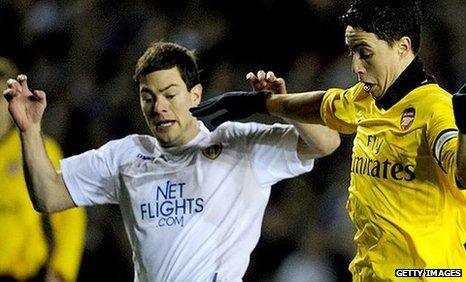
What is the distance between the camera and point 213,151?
321 centimetres

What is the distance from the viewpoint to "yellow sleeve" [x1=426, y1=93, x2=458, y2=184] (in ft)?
7.61

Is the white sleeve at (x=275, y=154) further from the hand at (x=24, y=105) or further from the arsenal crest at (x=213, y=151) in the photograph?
the hand at (x=24, y=105)

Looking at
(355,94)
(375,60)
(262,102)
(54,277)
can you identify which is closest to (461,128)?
(375,60)

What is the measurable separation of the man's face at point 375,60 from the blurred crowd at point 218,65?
1.75 m

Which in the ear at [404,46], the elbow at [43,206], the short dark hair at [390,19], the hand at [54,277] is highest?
the short dark hair at [390,19]

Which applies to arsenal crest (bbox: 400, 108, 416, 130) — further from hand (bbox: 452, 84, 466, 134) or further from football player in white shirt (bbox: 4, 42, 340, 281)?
football player in white shirt (bbox: 4, 42, 340, 281)

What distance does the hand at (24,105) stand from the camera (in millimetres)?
3283

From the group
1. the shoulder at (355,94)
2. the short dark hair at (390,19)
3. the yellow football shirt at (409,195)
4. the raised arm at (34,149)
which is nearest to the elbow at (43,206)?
the raised arm at (34,149)

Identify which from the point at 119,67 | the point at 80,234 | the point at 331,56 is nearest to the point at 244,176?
the point at 80,234

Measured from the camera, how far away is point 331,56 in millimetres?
4738

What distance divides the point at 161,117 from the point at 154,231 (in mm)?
349

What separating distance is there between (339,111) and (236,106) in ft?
1.25

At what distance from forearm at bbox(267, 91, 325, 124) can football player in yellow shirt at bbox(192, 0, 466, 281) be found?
0.27 m

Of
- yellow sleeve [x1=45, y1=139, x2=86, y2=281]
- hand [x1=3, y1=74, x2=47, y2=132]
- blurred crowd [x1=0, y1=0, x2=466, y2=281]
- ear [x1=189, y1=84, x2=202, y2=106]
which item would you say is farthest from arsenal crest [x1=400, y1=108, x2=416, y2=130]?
yellow sleeve [x1=45, y1=139, x2=86, y2=281]
